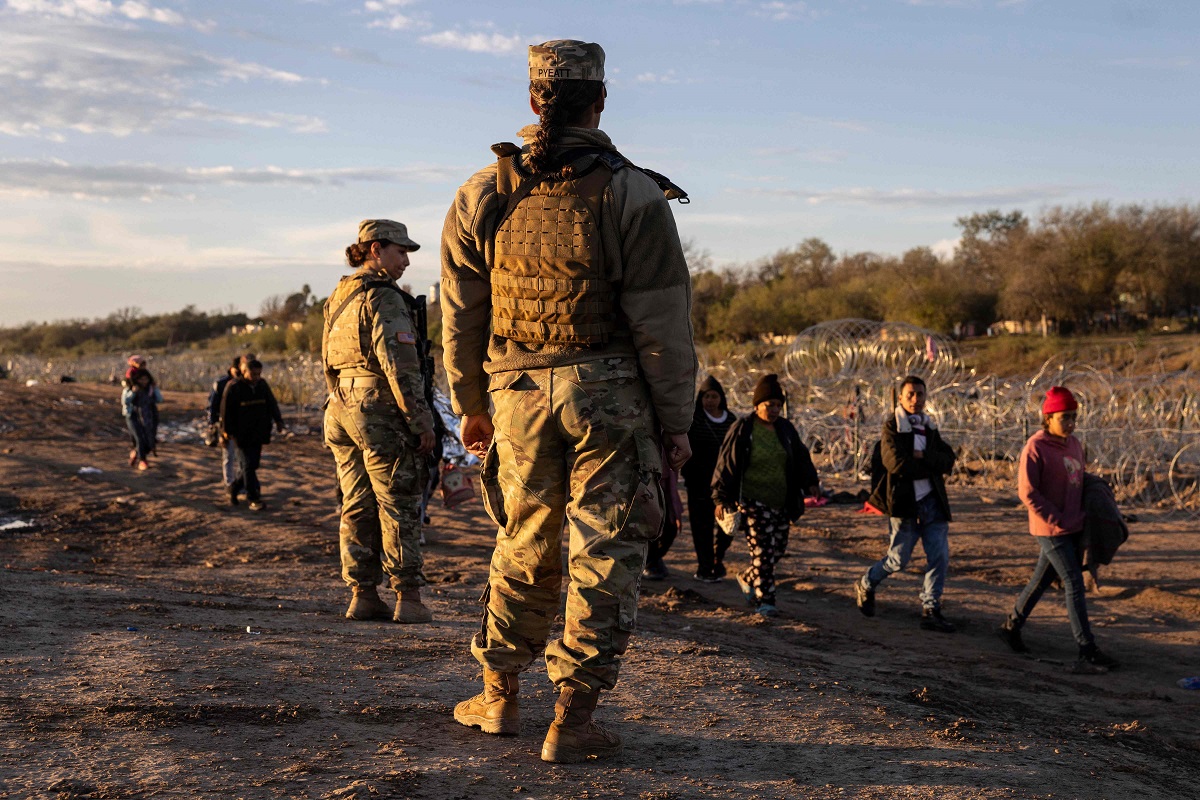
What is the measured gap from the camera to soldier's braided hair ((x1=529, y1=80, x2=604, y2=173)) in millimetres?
3463

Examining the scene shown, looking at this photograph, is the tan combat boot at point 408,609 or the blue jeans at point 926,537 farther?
the blue jeans at point 926,537

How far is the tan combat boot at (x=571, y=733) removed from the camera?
10.9 ft

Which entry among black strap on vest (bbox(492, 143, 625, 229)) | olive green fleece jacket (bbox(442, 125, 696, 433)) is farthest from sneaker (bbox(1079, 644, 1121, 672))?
black strap on vest (bbox(492, 143, 625, 229))

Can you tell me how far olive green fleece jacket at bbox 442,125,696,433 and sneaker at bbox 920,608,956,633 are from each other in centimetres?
537

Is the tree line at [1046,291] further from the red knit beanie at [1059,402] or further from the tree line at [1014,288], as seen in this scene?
the red knit beanie at [1059,402]

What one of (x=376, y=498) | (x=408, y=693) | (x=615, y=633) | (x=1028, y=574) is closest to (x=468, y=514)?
(x=1028, y=574)

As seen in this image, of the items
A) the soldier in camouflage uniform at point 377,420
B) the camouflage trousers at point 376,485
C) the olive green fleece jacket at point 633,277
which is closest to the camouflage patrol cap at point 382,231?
the soldier in camouflage uniform at point 377,420

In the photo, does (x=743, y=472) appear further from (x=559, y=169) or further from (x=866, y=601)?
(x=559, y=169)

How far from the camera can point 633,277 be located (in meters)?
3.38

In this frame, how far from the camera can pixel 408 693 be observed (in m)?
4.25

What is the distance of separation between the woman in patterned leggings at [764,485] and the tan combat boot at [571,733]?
15.9ft

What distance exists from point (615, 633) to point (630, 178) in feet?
4.55

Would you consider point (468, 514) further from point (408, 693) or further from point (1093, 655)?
point (408, 693)

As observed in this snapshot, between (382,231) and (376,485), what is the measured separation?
136cm
